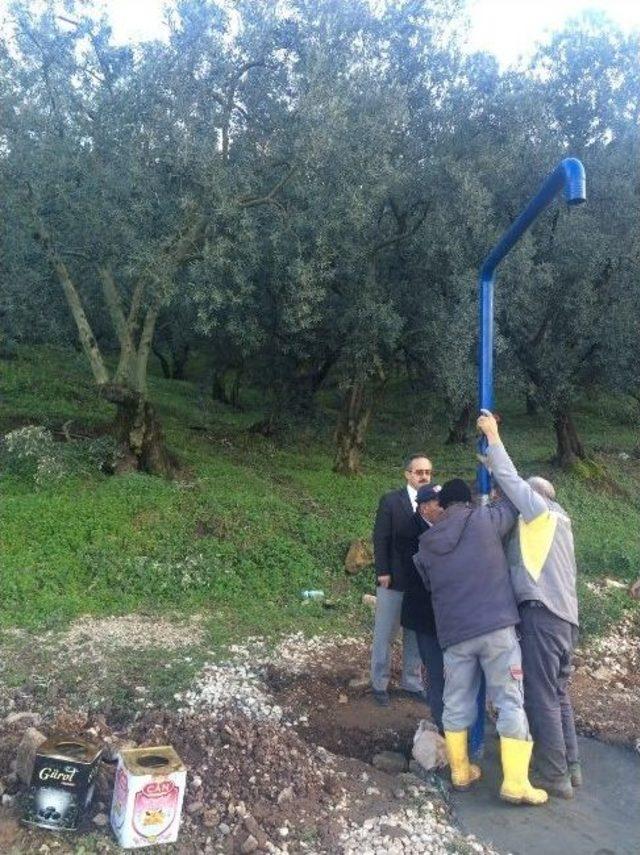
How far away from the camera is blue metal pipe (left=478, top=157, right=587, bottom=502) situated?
5.67 m

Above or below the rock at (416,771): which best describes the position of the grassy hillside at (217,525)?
above

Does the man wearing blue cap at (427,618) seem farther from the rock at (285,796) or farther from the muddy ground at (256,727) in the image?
the rock at (285,796)

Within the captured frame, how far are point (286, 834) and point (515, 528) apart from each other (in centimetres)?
247

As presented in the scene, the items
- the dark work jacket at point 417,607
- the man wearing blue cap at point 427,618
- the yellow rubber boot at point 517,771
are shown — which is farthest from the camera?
the dark work jacket at point 417,607

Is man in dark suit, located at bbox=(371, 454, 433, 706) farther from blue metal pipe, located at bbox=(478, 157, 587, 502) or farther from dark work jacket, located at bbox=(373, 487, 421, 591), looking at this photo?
blue metal pipe, located at bbox=(478, 157, 587, 502)

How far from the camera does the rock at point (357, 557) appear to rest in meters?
11.0

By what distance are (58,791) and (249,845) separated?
3.75ft

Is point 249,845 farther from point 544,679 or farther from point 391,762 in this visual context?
point 544,679

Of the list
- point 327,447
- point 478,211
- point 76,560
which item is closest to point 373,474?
point 327,447

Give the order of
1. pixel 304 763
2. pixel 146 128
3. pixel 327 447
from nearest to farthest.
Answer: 1. pixel 304 763
2. pixel 146 128
3. pixel 327 447

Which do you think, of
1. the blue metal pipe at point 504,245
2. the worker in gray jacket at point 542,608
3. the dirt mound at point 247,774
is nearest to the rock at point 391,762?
the dirt mound at point 247,774

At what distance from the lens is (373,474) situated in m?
16.9

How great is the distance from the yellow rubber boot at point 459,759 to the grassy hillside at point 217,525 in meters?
3.31

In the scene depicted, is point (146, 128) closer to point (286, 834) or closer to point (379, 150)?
point (379, 150)
